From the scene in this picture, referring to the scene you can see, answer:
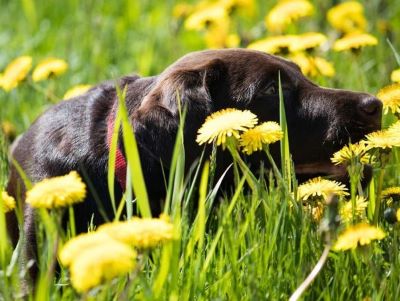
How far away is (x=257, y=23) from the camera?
7016 millimetres

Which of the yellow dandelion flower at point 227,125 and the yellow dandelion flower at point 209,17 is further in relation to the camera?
the yellow dandelion flower at point 209,17

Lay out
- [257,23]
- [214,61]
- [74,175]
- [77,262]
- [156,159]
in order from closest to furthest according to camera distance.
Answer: [77,262]
[74,175]
[156,159]
[214,61]
[257,23]

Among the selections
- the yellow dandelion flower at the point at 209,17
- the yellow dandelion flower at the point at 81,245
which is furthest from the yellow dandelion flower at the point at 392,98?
the yellow dandelion flower at the point at 209,17

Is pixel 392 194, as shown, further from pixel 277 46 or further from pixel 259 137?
pixel 277 46

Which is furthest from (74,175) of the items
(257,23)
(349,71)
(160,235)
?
(257,23)

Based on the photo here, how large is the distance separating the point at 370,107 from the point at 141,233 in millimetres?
1935

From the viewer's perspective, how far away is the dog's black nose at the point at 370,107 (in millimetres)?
3703

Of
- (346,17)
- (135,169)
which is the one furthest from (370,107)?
(346,17)

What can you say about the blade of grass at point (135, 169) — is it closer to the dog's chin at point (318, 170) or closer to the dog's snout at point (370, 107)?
the dog's chin at point (318, 170)

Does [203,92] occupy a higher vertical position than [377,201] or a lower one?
higher

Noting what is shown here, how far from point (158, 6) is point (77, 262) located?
5818 millimetres

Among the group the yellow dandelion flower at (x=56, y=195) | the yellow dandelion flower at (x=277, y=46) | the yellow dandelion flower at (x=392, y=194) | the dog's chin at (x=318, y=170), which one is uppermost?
the yellow dandelion flower at (x=277, y=46)

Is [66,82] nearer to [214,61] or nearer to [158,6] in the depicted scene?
[158,6]

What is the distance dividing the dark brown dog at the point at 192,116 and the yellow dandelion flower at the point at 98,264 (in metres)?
1.75
